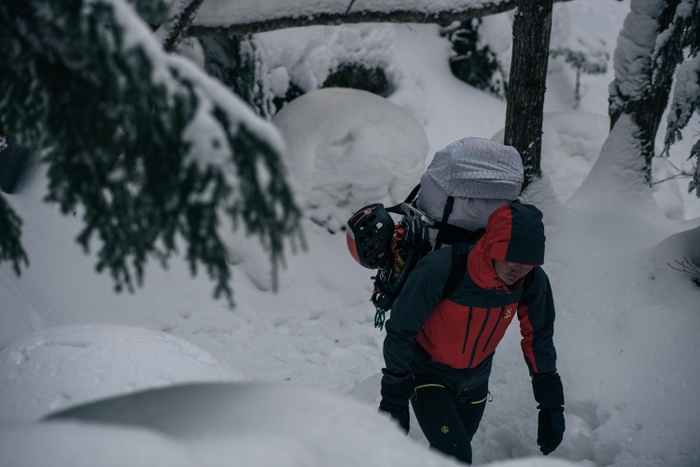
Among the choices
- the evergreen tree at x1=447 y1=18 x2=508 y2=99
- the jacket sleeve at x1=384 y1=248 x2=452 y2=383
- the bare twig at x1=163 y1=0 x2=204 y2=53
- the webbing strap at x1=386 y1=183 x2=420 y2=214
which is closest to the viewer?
the jacket sleeve at x1=384 y1=248 x2=452 y2=383

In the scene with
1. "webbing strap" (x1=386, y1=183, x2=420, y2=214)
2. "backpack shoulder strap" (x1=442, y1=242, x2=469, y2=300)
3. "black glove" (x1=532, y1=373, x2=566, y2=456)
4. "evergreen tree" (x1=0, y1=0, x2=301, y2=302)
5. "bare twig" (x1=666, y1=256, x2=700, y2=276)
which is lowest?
"black glove" (x1=532, y1=373, x2=566, y2=456)

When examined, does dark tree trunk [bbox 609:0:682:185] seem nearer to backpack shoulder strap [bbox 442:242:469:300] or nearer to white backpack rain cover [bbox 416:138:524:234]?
white backpack rain cover [bbox 416:138:524:234]

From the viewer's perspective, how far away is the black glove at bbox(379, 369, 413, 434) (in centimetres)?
238

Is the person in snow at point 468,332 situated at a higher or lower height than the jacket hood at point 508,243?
lower

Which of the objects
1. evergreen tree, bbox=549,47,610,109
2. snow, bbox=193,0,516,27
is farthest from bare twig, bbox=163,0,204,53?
evergreen tree, bbox=549,47,610,109

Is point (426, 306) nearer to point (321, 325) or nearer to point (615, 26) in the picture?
point (321, 325)

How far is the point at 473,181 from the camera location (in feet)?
8.25

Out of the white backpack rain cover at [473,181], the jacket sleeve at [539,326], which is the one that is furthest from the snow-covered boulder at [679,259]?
the white backpack rain cover at [473,181]

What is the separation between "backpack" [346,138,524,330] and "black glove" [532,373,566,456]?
31.0 inches

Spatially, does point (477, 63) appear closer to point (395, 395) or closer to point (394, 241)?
point (394, 241)

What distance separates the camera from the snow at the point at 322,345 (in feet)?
4.10

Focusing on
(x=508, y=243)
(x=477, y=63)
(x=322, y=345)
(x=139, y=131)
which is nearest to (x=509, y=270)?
(x=508, y=243)

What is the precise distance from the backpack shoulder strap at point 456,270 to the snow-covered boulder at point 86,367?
1166 mm

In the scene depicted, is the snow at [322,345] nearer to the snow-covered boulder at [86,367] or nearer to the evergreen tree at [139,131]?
the snow-covered boulder at [86,367]
